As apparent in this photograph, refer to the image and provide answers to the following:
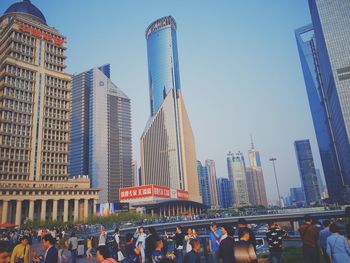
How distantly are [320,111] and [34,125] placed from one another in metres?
172

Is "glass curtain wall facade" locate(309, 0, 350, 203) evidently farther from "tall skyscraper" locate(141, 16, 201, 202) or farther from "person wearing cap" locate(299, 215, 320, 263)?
"person wearing cap" locate(299, 215, 320, 263)

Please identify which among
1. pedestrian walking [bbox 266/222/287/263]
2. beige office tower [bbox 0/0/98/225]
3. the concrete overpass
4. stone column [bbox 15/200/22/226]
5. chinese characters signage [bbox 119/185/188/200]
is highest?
beige office tower [bbox 0/0/98/225]

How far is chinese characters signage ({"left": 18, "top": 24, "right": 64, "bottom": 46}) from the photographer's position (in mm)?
92200

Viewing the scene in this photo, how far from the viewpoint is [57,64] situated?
99750 mm

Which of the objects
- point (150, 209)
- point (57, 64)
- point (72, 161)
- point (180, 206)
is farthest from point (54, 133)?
point (72, 161)

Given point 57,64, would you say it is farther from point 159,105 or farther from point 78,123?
point 159,105

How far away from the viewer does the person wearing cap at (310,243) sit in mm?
9742

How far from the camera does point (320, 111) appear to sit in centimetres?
18362

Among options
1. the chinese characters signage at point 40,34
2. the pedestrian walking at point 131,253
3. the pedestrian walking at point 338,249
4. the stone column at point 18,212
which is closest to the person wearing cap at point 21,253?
the pedestrian walking at point 131,253

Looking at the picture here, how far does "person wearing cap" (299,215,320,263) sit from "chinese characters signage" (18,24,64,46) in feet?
346

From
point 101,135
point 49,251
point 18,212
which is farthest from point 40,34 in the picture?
point 49,251

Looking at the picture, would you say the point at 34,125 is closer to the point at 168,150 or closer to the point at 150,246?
the point at 150,246

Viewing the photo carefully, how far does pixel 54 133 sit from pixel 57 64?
2550 centimetres

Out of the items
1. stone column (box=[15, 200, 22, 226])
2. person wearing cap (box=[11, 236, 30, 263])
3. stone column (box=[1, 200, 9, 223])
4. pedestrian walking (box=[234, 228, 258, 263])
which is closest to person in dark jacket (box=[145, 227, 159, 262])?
pedestrian walking (box=[234, 228, 258, 263])
